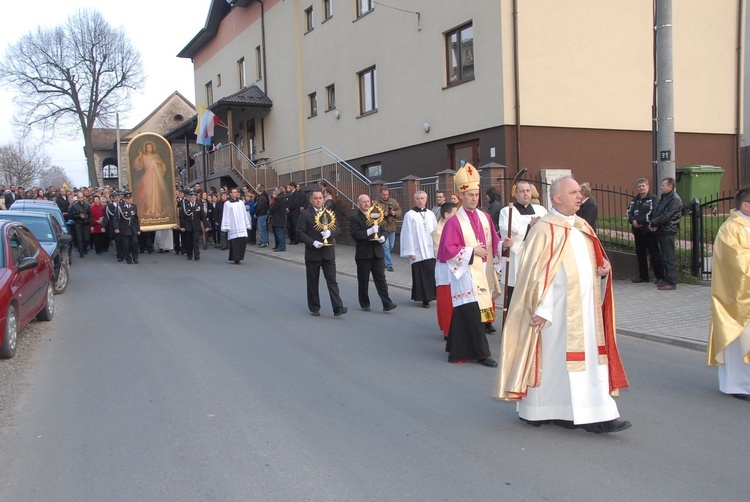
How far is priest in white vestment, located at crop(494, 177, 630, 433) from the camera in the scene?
4.80m

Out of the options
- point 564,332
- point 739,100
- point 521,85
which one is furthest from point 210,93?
point 564,332

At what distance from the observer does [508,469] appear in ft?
14.3

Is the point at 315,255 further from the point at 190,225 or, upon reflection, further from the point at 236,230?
the point at 190,225

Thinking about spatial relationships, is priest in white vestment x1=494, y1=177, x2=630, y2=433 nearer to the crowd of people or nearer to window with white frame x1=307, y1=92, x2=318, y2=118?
the crowd of people

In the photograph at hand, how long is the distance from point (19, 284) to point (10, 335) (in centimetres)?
73

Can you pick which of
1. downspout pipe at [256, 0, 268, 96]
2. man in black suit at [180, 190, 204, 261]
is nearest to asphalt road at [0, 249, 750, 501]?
man in black suit at [180, 190, 204, 261]

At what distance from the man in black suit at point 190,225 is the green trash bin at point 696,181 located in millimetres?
12684

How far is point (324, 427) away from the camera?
525cm

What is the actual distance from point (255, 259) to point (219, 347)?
418 inches

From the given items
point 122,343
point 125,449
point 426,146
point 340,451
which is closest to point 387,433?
point 340,451

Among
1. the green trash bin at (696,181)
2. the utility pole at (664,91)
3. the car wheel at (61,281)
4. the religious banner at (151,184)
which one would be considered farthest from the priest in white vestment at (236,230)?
the green trash bin at (696,181)

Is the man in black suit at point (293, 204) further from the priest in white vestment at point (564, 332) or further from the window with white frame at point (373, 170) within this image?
the priest in white vestment at point (564, 332)

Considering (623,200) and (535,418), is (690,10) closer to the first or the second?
(623,200)

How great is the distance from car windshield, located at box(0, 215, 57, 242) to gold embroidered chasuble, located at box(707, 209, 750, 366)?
11256 mm
